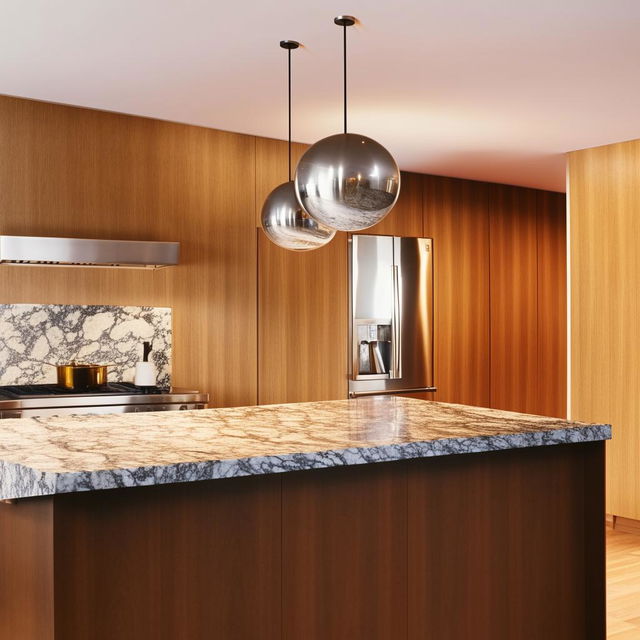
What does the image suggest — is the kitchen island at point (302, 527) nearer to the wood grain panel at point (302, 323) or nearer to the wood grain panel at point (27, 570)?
the wood grain panel at point (27, 570)

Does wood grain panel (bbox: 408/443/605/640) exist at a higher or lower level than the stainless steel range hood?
lower

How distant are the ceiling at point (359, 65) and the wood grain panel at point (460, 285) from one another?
1.20m

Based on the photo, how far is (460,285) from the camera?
648 cm

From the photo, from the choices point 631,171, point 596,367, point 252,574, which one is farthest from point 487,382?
point 252,574

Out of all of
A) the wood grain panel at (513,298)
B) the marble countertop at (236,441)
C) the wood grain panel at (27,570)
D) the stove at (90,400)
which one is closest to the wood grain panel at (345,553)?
the marble countertop at (236,441)

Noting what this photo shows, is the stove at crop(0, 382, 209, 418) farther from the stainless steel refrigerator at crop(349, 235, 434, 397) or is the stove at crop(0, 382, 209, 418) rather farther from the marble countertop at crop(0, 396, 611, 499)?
the stainless steel refrigerator at crop(349, 235, 434, 397)

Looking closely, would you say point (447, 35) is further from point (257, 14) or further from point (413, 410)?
point (413, 410)

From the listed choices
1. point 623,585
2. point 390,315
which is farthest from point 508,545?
point 390,315

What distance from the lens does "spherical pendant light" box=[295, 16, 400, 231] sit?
248 centimetres

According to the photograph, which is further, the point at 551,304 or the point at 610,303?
the point at 551,304

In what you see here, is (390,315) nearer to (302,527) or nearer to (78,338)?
(78,338)

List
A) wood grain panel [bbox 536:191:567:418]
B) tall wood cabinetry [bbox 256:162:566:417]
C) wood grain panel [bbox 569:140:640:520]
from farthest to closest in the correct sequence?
wood grain panel [bbox 536:191:567:418] → tall wood cabinetry [bbox 256:162:566:417] → wood grain panel [bbox 569:140:640:520]

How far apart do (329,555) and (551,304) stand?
5.29 meters

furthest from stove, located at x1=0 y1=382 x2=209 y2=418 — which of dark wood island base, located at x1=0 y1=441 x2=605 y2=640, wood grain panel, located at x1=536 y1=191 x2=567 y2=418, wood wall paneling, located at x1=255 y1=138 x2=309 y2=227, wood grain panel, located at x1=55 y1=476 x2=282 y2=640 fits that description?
wood grain panel, located at x1=536 y1=191 x2=567 y2=418
